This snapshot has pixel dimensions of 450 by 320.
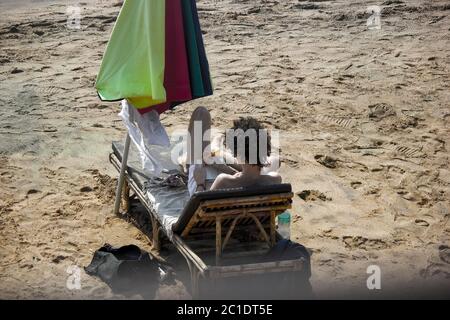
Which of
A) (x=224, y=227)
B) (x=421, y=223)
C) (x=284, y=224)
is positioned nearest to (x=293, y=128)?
(x=421, y=223)

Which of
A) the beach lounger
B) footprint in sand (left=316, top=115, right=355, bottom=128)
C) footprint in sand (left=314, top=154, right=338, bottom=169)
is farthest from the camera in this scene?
footprint in sand (left=316, top=115, right=355, bottom=128)

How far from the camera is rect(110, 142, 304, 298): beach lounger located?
583cm

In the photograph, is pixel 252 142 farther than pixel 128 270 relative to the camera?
No

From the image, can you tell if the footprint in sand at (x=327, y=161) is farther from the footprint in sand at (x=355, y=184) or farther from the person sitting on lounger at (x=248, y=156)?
the person sitting on lounger at (x=248, y=156)

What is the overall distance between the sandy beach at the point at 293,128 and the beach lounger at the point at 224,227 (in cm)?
41

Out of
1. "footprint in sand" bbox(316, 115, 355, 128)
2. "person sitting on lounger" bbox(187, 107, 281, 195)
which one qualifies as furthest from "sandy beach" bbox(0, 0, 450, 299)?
"person sitting on lounger" bbox(187, 107, 281, 195)

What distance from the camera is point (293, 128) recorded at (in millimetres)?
9883

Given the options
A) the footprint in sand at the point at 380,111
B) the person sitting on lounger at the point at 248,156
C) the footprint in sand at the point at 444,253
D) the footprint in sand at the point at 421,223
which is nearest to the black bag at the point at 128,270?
the person sitting on lounger at the point at 248,156

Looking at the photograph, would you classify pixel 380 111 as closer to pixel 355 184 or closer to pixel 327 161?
pixel 327 161

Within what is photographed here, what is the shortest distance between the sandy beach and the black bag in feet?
A: 0.35

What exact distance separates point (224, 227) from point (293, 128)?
3.85 metres

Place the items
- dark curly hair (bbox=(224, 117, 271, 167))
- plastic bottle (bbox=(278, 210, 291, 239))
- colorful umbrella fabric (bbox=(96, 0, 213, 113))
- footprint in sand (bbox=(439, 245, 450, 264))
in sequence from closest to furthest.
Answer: dark curly hair (bbox=(224, 117, 271, 167)) → colorful umbrella fabric (bbox=(96, 0, 213, 113)) → footprint in sand (bbox=(439, 245, 450, 264)) → plastic bottle (bbox=(278, 210, 291, 239))

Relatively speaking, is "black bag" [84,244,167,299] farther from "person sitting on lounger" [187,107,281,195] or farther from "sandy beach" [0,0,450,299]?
"person sitting on lounger" [187,107,281,195]
